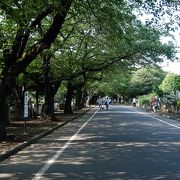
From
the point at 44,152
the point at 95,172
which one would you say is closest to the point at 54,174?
the point at 95,172

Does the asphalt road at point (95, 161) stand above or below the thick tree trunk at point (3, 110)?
below

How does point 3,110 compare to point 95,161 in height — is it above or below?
above

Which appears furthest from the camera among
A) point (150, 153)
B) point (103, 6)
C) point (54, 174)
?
point (103, 6)

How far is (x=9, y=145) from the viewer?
624 inches

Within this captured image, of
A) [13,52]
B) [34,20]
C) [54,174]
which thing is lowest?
[54,174]

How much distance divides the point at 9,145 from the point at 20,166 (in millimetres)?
4146

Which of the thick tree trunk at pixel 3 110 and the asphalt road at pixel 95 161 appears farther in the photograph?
the thick tree trunk at pixel 3 110

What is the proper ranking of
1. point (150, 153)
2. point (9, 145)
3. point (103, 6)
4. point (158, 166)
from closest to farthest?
point (158, 166), point (150, 153), point (9, 145), point (103, 6)

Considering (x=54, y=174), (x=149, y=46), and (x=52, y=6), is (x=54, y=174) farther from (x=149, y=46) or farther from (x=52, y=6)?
(x=149, y=46)

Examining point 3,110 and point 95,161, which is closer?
point 95,161

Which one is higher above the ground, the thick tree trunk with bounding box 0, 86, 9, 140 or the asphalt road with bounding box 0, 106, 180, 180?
the thick tree trunk with bounding box 0, 86, 9, 140

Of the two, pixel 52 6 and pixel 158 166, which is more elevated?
pixel 52 6

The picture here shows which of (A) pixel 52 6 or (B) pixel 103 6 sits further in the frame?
(B) pixel 103 6

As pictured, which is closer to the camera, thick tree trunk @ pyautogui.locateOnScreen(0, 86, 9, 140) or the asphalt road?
the asphalt road
